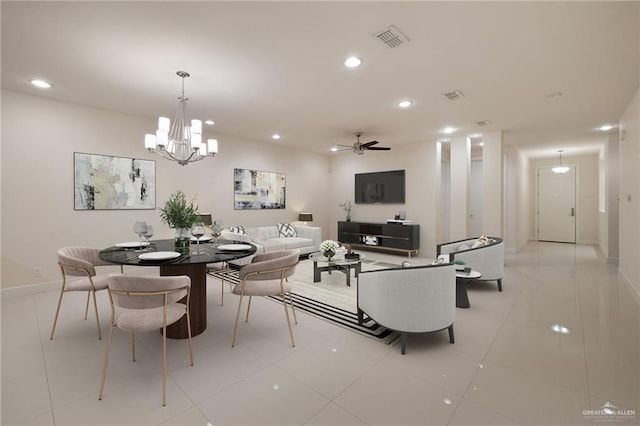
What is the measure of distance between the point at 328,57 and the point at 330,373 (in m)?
2.90

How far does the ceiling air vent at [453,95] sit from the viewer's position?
384cm

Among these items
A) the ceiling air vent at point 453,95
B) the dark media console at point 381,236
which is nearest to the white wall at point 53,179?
the dark media console at point 381,236

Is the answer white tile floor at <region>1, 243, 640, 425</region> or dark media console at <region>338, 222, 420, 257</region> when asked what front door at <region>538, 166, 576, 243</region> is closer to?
dark media console at <region>338, 222, 420, 257</region>

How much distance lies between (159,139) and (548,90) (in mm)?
4888

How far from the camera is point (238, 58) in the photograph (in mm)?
2955

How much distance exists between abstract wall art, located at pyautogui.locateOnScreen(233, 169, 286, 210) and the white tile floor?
144 inches

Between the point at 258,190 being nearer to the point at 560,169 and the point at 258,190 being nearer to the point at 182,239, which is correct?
the point at 182,239

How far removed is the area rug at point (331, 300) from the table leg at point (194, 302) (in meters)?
1.11

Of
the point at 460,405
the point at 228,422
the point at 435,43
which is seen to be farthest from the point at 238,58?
the point at 460,405

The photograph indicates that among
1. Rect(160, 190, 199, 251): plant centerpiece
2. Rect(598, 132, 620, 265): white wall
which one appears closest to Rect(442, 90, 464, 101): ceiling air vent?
Rect(160, 190, 199, 251): plant centerpiece

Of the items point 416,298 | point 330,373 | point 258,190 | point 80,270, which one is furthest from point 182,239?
point 258,190

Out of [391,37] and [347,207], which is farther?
[347,207]

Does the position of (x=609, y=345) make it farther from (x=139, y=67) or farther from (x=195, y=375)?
(x=139, y=67)

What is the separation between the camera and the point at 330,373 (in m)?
2.12
